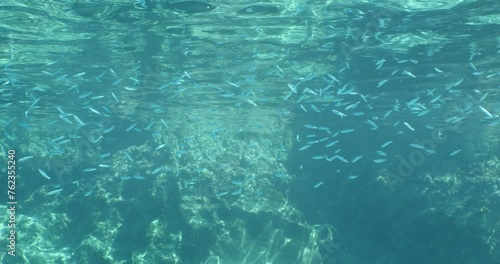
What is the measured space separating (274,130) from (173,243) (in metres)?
13.6

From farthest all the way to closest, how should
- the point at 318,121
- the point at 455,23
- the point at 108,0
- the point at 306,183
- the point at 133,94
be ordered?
the point at 318,121 < the point at 133,94 < the point at 306,183 < the point at 455,23 < the point at 108,0

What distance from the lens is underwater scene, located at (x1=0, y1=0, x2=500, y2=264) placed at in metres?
13.6

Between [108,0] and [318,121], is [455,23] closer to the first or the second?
[108,0]

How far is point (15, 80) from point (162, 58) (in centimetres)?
1064

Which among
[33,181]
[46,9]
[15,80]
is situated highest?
[46,9]

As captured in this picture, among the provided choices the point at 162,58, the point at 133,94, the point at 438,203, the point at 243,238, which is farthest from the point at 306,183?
the point at 133,94

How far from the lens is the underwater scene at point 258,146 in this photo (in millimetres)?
13648

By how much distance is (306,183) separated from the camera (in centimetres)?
2152

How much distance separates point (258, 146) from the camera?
2423 cm

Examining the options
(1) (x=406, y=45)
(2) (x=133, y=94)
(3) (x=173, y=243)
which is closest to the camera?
(1) (x=406, y=45)

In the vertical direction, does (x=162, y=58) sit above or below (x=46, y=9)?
below

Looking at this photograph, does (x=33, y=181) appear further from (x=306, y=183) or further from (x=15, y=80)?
(x=306, y=183)

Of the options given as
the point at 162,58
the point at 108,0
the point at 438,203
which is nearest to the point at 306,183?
the point at 438,203

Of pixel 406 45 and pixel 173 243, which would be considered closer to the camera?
pixel 406 45
